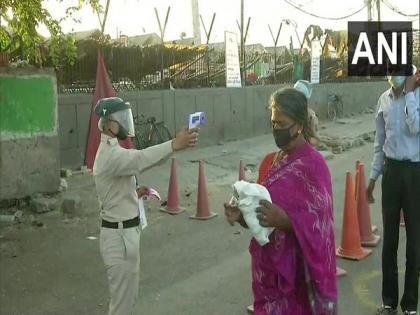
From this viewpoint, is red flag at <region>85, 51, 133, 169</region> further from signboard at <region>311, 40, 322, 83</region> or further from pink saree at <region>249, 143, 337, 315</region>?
signboard at <region>311, 40, 322, 83</region>

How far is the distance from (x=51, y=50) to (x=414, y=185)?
4555 mm

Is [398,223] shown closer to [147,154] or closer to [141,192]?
[141,192]

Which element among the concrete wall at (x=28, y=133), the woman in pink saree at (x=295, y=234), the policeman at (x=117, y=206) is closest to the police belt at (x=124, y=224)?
the policeman at (x=117, y=206)

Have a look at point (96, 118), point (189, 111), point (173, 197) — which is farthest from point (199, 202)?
point (189, 111)

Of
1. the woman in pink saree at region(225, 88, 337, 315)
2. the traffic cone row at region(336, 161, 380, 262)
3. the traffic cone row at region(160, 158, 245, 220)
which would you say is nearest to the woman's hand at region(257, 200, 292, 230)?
the woman in pink saree at region(225, 88, 337, 315)

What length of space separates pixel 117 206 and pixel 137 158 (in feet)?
1.45

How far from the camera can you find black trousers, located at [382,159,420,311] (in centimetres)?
402

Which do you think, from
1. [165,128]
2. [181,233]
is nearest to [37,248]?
[181,233]

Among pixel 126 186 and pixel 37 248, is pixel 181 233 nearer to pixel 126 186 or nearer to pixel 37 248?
pixel 37 248

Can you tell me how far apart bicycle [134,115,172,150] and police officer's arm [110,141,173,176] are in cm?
788

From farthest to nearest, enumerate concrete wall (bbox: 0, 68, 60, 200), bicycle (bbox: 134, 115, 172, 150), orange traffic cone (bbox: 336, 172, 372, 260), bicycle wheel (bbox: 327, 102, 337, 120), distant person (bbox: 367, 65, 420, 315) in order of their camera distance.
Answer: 1. bicycle wheel (bbox: 327, 102, 337, 120)
2. bicycle (bbox: 134, 115, 172, 150)
3. concrete wall (bbox: 0, 68, 60, 200)
4. orange traffic cone (bbox: 336, 172, 372, 260)
5. distant person (bbox: 367, 65, 420, 315)

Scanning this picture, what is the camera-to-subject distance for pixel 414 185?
401cm

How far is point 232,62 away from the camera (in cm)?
1431

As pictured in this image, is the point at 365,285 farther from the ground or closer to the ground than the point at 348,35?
closer to the ground
